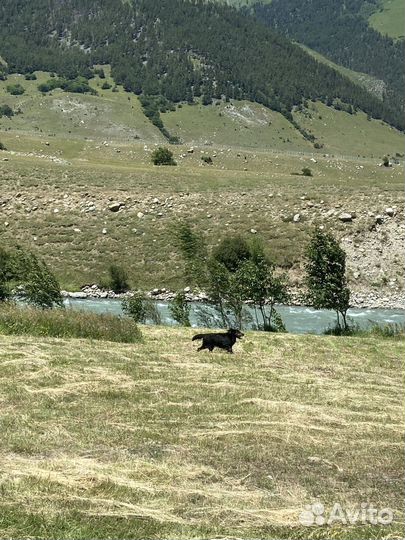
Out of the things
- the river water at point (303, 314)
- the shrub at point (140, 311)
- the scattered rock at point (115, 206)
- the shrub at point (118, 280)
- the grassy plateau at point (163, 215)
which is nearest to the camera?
the shrub at point (140, 311)

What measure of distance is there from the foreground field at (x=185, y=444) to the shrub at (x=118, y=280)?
107 ft

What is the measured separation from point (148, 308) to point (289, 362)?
55.7ft

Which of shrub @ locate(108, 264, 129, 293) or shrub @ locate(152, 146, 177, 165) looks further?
shrub @ locate(152, 146, 177, 165)

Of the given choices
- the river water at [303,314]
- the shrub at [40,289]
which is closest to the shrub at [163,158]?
the river water at [303,314]

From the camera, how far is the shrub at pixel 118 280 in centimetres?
4891

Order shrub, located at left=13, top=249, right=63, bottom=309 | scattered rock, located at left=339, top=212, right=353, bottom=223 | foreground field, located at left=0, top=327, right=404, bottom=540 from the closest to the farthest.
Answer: foreground field, located at left=0, top=327, right=404, bottom=540 < shrub, located at left=13, top=249, right=63, bottom=309 < scattered rock, located at left=339, top=212, right=353, bottom=223

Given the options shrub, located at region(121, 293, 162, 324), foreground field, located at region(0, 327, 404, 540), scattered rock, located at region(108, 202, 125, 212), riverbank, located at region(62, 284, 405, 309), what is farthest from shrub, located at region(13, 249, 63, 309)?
scattered rock, located at region(108, 202, 125, 212)

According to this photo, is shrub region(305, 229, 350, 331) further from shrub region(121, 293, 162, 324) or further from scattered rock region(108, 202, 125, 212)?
scattered rock region(108, 202, 125, 212)

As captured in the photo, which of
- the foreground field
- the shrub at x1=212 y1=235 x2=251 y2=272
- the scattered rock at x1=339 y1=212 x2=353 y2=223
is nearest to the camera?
the foreground field

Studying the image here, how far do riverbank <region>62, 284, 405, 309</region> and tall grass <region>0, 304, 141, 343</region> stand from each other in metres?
26.4

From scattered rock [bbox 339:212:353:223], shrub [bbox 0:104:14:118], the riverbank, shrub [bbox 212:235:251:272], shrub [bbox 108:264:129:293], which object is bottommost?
the riverbank

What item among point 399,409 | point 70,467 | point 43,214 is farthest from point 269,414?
point 43,214

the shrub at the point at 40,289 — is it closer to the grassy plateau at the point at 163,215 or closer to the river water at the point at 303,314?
the river water at the point at 303,314

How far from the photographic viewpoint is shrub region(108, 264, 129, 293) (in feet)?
160
